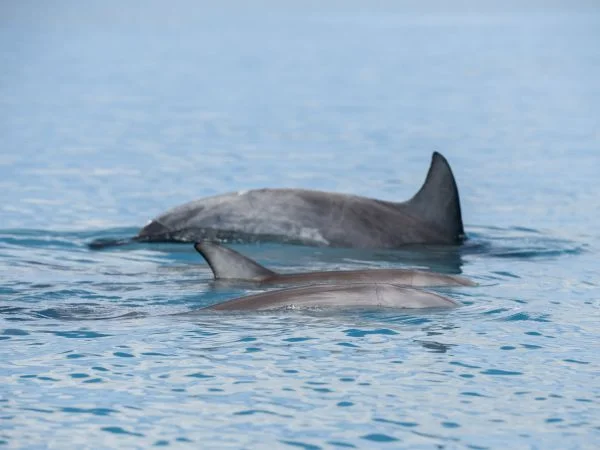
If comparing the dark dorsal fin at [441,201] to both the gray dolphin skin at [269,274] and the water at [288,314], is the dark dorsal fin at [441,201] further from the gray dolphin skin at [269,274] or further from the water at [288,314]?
the gray dolphin skin at [269,274]

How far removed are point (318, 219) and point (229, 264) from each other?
3.80 m

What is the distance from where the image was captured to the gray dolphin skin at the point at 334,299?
38.2 feet

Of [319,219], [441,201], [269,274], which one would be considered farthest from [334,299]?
[441,201]

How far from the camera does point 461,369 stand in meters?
10.4

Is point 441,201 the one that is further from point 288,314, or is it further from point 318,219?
point 288,314

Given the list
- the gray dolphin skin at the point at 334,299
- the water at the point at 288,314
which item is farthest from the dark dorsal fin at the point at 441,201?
the gray dolphin skin at the point at 334,299

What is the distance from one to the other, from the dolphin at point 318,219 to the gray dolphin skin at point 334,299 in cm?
430

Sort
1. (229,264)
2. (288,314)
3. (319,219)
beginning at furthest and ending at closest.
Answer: (319,219) < (229,264) < (288,314)

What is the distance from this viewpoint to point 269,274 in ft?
43.0

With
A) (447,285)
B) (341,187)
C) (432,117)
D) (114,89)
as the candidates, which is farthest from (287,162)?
(114,89)

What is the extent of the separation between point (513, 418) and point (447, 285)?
4.25m

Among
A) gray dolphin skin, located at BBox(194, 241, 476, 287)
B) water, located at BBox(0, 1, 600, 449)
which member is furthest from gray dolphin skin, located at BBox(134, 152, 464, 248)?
gray dolphin skin, located at BBox(194, 241, 476, 287)

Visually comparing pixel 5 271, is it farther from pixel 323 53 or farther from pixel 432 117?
pixel 323 53

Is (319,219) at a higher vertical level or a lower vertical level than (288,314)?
higher
